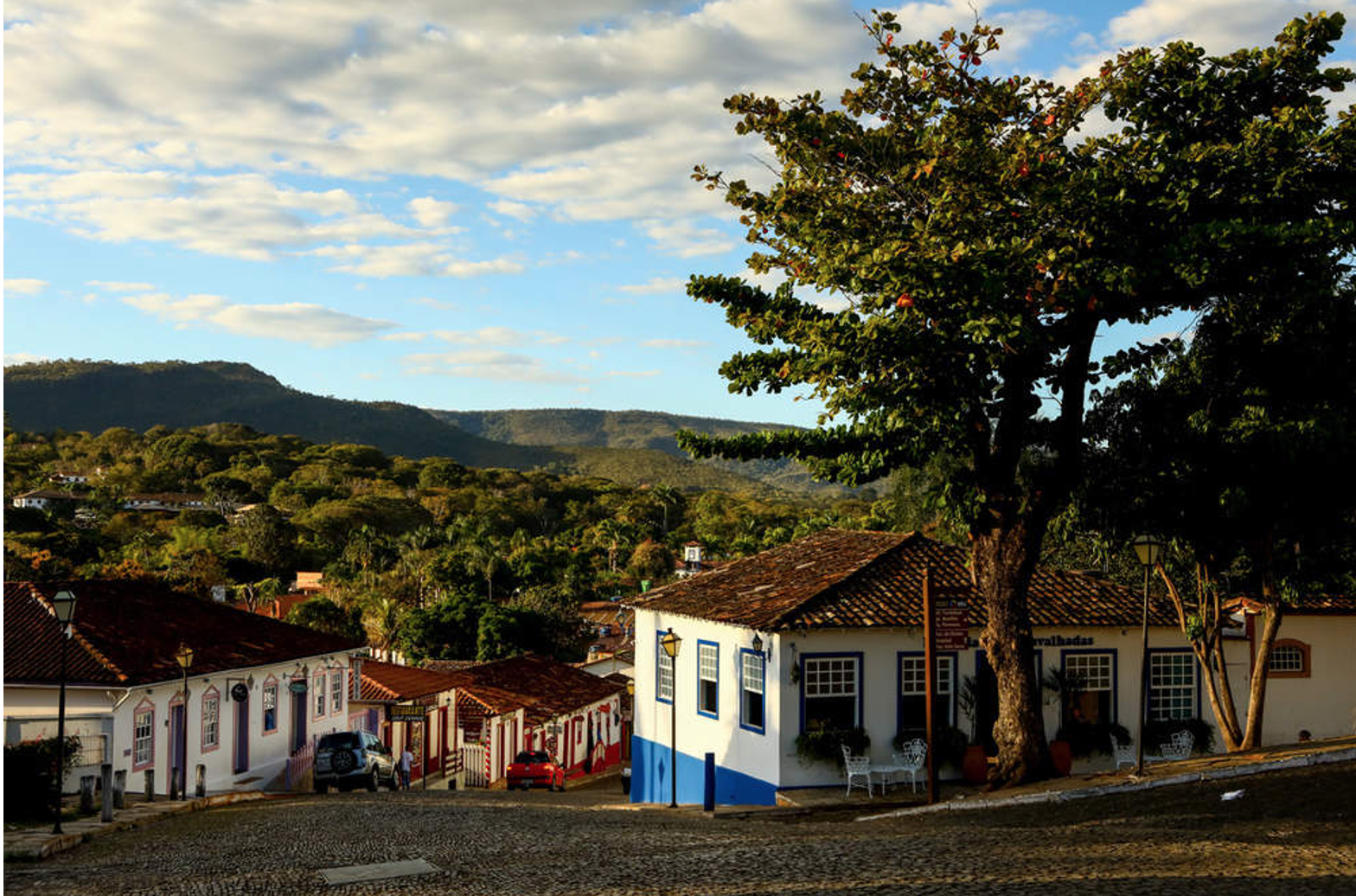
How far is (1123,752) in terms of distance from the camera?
71.4 feet

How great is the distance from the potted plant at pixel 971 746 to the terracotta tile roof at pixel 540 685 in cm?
2663

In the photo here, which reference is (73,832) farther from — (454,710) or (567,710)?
(567,710)

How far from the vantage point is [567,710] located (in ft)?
155

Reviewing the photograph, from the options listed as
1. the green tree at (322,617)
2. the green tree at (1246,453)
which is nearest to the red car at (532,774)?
the green tree at (1246,453)

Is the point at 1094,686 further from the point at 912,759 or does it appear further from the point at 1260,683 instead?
the point at 912,759

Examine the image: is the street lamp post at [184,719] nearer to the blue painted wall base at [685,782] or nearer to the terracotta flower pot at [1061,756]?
the blue painted wall base at [685,782]

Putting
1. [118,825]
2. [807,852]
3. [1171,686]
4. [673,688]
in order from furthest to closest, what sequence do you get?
[673,688] < [1171,686] < [118,825] < [807,852]

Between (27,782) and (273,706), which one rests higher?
(27,782)

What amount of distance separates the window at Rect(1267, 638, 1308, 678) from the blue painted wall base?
36.2 feet

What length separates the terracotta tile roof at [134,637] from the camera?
25672 millimetres

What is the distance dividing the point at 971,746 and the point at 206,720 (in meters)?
18.1

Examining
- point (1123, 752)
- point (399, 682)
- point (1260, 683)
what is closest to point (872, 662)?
point (1123, 752)

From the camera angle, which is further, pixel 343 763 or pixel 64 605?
pixel 343 763

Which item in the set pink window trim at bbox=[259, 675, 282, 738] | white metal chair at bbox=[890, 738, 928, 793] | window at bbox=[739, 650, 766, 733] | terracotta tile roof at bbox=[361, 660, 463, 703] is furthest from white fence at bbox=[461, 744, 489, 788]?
white metal chair at bbox=[890, 738, 928, 793]
